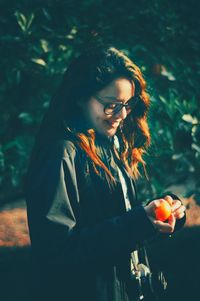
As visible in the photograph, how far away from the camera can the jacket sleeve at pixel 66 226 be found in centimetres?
137

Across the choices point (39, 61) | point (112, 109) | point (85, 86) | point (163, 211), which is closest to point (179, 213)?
point (163, 211)

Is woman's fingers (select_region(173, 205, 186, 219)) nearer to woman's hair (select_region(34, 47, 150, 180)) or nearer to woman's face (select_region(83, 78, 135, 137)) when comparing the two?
woman's hair (select_region(34, 47, 150, 180))

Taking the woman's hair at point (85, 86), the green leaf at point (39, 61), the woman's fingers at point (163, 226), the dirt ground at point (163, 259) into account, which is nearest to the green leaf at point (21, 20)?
the green leaf at point (39, 61)

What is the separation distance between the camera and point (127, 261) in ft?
5.41

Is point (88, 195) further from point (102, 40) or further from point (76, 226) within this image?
point (102, 40)

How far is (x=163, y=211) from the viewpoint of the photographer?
57.9 inches

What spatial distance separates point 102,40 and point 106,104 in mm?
2121

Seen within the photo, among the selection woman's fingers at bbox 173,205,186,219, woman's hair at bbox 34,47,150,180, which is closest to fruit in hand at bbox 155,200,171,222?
woman's fingers at bbox 173,205,186,219

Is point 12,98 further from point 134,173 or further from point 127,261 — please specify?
point 127,261

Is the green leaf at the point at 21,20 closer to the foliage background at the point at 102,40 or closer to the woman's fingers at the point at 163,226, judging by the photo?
the foliage background at the point at 102,40

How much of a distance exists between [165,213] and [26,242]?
5.55ft

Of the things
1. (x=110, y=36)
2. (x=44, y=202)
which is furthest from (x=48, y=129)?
(x=110, y=36)

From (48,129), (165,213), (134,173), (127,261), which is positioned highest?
(48,129)

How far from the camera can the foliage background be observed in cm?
334
